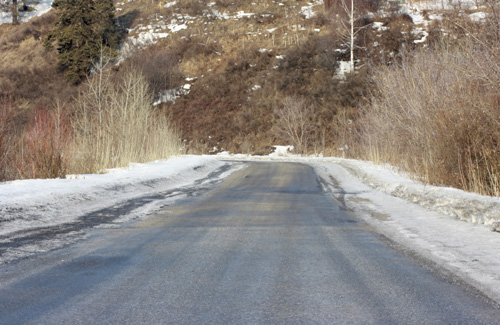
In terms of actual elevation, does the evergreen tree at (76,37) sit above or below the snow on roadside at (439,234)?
above

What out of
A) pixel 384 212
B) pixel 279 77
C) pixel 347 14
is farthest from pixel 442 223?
pixel 347 14

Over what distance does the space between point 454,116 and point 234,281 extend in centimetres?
668

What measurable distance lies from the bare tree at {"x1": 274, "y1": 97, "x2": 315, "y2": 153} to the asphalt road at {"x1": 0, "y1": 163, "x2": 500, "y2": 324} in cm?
2978

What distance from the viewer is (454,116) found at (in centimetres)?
846

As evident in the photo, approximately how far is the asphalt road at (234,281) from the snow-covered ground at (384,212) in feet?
0.98

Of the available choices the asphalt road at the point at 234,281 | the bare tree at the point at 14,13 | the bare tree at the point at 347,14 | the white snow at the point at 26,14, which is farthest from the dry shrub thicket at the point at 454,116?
the white snow at the point at 26,14

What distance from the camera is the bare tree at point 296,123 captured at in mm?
35344

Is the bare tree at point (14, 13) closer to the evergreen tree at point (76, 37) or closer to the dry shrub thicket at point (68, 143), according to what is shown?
the evergreen tree at point (76, 37)

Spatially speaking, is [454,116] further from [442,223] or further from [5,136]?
[5,136]

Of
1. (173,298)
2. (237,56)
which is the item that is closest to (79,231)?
(173,298)

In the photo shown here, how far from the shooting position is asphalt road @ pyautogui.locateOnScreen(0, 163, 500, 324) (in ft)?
9.12

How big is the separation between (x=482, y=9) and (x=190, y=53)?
48.7 meters

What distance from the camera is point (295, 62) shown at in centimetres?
4544

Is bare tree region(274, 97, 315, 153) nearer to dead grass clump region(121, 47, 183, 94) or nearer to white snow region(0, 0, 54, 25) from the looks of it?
dead grass clump region(121, 47, 183, 94)
